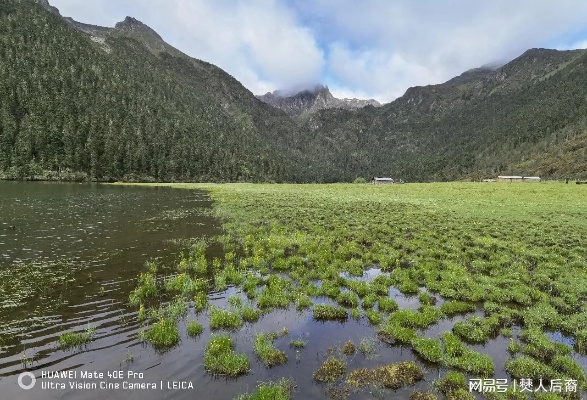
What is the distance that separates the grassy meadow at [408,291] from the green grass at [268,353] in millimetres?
43

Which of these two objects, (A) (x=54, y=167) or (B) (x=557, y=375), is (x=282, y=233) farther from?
(A) (x=54, y=167)

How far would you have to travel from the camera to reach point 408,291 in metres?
19.0

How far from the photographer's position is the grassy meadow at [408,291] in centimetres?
1143

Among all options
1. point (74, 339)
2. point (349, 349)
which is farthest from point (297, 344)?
point (74, 339)

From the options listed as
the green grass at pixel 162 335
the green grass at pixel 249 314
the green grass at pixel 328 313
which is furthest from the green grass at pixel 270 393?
the green grass at pixel 328 313

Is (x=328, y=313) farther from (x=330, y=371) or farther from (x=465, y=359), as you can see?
(x=465, y=359)

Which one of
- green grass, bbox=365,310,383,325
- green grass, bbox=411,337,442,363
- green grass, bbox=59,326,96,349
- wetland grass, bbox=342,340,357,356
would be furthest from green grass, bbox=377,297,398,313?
green grass, bbox=59,326,96,349

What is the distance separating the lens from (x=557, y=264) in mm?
23391

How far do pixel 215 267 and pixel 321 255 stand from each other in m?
8.09

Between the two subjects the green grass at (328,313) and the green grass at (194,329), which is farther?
the green grass at (328,313)

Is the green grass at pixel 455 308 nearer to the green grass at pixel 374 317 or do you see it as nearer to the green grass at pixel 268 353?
the green grass at pixel 374 317

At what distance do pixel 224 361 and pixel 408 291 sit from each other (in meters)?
11.8

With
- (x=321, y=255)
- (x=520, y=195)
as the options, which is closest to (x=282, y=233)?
(x=321, y=255)

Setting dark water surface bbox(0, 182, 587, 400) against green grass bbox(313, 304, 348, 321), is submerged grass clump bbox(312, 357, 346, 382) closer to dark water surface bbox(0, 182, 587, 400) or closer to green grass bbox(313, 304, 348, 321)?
dark water surface bbox(0, 182, 587, 400)
